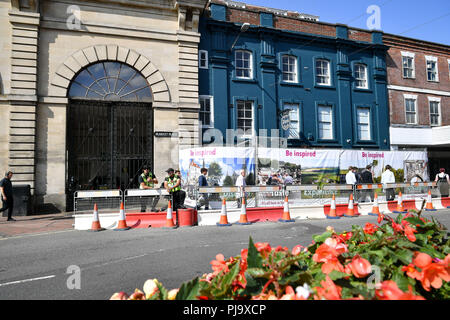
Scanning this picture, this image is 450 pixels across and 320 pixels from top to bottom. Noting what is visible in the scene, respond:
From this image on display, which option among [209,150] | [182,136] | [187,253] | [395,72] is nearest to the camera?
[187,253]

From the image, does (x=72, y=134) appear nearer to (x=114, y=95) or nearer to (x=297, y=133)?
(x=114, y=95)

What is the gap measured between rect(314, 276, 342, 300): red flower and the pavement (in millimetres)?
9804

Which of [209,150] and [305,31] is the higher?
[305,31]

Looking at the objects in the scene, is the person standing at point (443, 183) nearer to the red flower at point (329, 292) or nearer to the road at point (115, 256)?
the road at point (115, 256)

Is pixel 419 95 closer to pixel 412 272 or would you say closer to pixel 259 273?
pixel 412 272

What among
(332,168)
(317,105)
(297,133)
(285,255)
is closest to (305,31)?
(317,105)

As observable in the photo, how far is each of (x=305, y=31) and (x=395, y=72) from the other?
25.4 feet

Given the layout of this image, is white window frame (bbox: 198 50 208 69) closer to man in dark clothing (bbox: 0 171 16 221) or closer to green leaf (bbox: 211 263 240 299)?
man in dark clothing (bbox: 0 171 16 221)

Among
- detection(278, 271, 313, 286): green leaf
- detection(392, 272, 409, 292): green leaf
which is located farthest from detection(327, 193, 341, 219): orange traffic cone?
detection(278, 271, 313, 286): green leaf

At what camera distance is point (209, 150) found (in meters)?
12.4

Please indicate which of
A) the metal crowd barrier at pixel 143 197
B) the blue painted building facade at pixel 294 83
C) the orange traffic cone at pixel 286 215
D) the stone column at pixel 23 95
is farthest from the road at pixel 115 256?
the blue painted building facade at pixel 294 83

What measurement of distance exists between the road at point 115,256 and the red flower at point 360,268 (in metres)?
3.14

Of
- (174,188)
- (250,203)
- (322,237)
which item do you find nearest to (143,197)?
(174,188)
